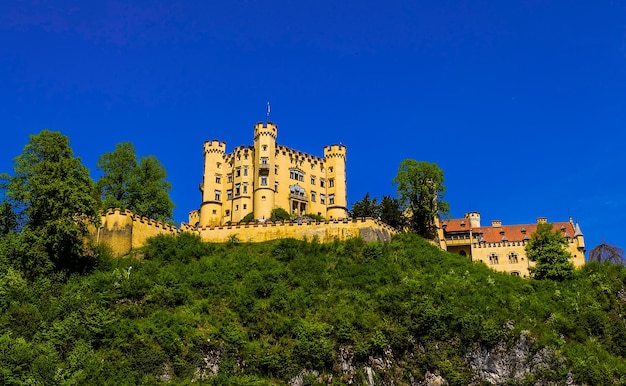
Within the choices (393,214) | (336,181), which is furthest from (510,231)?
(336,181)

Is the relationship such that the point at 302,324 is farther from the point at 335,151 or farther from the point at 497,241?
the point at 335,151

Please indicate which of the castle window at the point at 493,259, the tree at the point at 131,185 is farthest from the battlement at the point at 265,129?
the castle window at the point at 493,259

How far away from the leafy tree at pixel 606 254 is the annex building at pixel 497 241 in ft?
9.54

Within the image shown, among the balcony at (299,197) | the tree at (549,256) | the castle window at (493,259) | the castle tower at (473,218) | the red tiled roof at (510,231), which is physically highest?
the balcony at (299,197)

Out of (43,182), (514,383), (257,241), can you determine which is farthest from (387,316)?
(43,182)

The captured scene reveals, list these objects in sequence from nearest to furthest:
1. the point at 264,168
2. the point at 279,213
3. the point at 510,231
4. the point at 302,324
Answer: the point at 302,324 < the point at 279,213 < the point at 264,168 < the point at 510,231

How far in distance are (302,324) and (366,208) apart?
96.3 ft

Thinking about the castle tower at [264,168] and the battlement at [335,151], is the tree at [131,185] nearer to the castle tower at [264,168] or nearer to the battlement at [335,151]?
the castle tower at [264,168]

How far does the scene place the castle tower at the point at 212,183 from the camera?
77625mm

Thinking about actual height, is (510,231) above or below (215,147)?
below

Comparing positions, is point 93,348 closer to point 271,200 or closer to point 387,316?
point 387,316

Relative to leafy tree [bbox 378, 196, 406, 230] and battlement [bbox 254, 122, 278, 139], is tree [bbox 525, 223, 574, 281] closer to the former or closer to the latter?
leafy tree [bbox 378, 196, 406, 230]

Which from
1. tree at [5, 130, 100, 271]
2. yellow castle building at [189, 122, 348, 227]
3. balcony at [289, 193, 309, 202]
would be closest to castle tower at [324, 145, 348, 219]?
yellow castle building at [189, 122, 348, 227]

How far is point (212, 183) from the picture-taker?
257 feet
